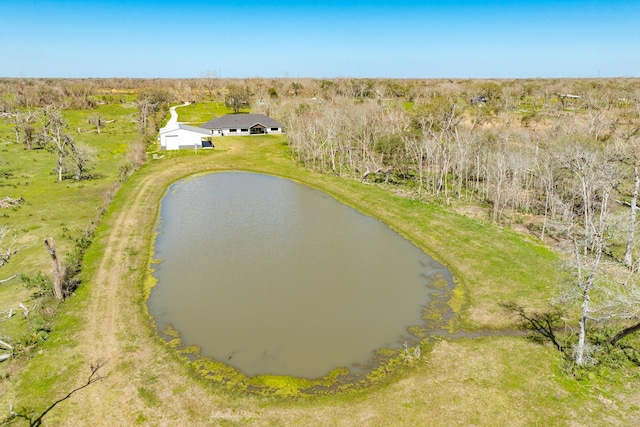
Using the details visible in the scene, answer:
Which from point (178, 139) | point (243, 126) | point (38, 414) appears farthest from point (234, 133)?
point (38, 414)

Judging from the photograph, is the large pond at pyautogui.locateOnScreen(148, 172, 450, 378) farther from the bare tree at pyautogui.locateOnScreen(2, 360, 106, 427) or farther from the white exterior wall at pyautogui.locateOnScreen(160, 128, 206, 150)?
the white exterior wall at pyautogui.locateOnScreen(160, 128, 206, 150)

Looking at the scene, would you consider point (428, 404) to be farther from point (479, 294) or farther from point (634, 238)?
point (634, 238)

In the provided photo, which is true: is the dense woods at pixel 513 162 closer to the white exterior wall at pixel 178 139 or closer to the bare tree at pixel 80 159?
the bare tree at pixel 80 159

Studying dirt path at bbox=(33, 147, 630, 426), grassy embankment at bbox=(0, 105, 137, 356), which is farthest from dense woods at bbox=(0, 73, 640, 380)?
dirt path at bbox=(33, 147, 630, 426)

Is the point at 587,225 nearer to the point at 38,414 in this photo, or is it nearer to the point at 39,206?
the point at 38,414

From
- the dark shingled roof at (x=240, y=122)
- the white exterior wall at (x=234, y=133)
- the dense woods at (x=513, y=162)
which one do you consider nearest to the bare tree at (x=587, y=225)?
the dense woods at (x=513, y=162)
